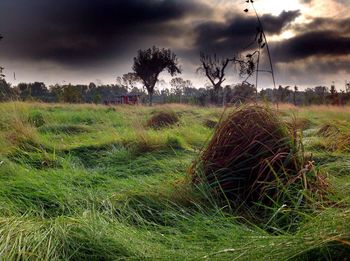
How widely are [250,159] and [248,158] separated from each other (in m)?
0.02

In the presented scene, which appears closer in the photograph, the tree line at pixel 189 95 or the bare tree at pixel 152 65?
the tree line at pixel 189 95

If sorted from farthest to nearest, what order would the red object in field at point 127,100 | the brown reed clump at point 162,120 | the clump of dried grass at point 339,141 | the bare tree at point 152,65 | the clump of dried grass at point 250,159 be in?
the bare tree at point 152,65 → the red object in field at point 127,100 → the brown reed clump at point 162,120 → the clump of dried grass at point 339,141 → the clump of dried grass at point 250,159

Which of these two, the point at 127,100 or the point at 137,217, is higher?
the point at 127,100

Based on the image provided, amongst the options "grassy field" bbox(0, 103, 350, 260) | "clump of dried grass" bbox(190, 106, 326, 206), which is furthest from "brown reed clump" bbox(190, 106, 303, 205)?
"grassy field" bbox(0, 103, 350, 260)

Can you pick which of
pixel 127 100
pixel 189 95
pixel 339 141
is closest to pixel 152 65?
pixel 189 95

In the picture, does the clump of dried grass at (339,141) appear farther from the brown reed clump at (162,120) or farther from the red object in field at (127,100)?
the red object in field at (127,100)

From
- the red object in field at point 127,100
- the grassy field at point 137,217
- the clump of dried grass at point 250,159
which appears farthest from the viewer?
the red object in field at point 127,100

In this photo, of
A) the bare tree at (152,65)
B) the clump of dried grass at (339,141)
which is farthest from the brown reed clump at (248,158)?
the bare tree at (152,65)

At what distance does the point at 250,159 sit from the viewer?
302cm

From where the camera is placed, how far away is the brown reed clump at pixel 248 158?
9.48 feet

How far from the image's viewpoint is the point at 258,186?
2.84 m

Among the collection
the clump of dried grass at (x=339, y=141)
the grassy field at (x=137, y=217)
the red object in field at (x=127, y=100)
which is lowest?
the grassy field at (x=137, y=217)

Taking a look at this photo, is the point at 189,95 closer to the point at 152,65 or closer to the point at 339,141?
the point at 152,65

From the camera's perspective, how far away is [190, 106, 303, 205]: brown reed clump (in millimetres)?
2889
